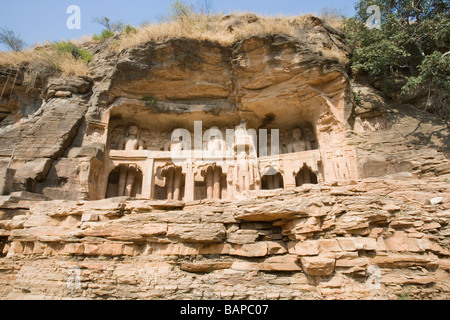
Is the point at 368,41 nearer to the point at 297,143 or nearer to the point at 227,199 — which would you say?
the point at 297,143

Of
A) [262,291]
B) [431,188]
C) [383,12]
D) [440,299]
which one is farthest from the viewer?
[383,12]

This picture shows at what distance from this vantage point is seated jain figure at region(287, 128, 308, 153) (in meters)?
15.1

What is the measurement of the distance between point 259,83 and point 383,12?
6.73 m

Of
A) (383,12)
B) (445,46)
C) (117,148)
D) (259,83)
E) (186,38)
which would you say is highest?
(383,12)

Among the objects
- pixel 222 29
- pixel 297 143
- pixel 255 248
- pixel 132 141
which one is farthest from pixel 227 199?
pixel 222 29

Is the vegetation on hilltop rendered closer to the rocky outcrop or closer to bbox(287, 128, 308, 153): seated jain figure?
bbox(287, 128, 308, 153): seated jain figure

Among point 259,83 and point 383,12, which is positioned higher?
point 383,12

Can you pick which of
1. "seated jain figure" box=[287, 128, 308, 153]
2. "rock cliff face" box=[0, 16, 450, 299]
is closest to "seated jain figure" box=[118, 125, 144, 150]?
"rock cliff face" box=[0, 16, 450, 299]

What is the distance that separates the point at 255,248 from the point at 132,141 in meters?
10.5

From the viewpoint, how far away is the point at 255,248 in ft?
22.0

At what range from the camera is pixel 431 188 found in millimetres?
7180

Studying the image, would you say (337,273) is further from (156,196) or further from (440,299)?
(156,196)

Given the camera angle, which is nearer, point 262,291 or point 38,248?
point 262,291

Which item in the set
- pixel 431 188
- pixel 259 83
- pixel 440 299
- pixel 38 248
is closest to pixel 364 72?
pixel 259 83
